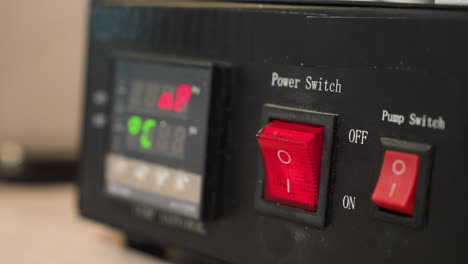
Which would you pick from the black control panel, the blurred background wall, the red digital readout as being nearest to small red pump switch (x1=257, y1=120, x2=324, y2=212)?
the black control panel

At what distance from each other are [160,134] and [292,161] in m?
0.17

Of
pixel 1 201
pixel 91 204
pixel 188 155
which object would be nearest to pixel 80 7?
pixel 1 201

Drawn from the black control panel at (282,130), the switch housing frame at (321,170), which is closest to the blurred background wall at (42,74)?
the black control panel at (282,130)

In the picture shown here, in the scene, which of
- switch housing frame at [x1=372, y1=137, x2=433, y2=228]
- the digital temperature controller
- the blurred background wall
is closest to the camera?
switch housing frame at [x1=372, y1=137, x2=433, y2=228]

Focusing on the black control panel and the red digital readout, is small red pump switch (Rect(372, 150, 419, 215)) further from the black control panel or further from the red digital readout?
the red digital readout

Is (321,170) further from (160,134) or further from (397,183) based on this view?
(160,134)

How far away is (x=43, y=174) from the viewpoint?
1.04m

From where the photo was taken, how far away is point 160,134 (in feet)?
2.13

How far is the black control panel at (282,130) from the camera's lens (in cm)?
46

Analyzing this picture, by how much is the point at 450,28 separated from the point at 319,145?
133 millimetres

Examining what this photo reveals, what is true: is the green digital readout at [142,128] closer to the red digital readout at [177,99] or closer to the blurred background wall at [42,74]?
the red digital readout at [177,99]

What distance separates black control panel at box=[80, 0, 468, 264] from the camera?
1.52 feet

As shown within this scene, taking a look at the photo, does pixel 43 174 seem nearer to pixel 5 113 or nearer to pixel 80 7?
pixel 5 113

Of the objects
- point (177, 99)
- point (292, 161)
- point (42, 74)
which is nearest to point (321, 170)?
point (292, 161)
